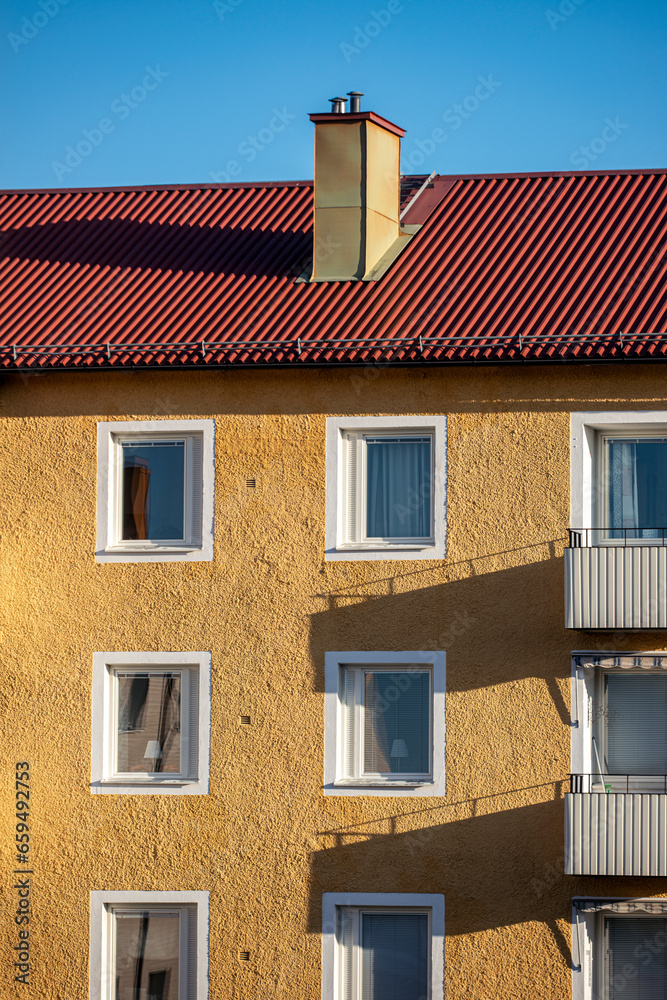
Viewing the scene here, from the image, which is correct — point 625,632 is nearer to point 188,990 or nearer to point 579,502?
point 579,502

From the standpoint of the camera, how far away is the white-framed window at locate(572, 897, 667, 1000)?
1809 centimetres

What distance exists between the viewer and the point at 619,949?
18531mm

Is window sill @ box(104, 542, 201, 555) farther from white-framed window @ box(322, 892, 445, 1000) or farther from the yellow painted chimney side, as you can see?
white-framed window @ box(322, 892, 445, 1000)

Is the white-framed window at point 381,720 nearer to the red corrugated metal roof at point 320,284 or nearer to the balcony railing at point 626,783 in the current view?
the balcony railing at point 626,783

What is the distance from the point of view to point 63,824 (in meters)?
19.3

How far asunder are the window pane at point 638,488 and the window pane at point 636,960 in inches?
202

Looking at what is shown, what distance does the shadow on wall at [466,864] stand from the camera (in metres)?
18.4

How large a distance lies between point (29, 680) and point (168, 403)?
432cm

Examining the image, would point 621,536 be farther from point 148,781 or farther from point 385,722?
point 148,781

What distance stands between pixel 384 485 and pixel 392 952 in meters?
6.29

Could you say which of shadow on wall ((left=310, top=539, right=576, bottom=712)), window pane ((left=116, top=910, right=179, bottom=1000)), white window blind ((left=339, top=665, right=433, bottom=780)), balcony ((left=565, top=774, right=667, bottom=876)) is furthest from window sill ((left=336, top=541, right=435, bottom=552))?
window pane ((left=116, top=910, right=179, bottom=1000))

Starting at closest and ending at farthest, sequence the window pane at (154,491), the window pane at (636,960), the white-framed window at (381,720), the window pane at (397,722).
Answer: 1. the window pane at (636,960)
2. the white-framed window at (381,720)
3. the window pane at (397,722)
4. the window pane at (154,491)

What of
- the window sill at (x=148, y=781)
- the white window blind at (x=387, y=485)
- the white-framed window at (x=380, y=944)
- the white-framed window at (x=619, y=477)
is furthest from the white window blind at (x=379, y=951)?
the white-framed window at (x=619, y=477)

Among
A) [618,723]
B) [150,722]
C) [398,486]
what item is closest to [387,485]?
[398,486]
